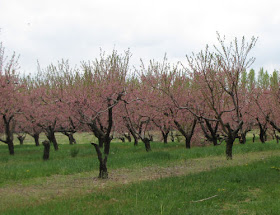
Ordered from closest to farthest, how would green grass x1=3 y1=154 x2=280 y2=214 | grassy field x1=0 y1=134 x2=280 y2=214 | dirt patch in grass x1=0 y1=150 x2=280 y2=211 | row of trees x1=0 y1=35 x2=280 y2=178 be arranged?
1. green grass x1=3 y1=154 x2=280 y2=214
2. grassy field x1=0 y1=134 x2=280 y2=214
3. dirt patch in grass x1=0 y1=150 x2=280 y2=211
4. row of trees x1=0 y1=35 x2=280 y2=178

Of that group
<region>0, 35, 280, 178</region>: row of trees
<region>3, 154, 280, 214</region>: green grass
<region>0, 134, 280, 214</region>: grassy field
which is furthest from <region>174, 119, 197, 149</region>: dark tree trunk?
<region>3, 154, 280, 214</region>: green grass

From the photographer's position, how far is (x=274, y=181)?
10.5m

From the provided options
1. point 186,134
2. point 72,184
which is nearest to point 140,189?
point 72,184

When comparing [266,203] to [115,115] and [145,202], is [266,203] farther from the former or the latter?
[115,115]

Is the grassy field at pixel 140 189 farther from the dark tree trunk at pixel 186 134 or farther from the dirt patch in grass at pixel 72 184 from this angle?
the dark tree trunk at pixel 186 134

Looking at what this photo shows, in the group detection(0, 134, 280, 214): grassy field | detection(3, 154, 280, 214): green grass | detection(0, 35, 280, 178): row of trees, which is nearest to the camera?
detection(3, 154, 280, 214): green grass

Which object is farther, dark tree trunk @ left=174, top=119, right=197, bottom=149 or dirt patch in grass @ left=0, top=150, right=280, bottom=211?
dark tree trunk @ left=174, top=119, right=197, bottom=149

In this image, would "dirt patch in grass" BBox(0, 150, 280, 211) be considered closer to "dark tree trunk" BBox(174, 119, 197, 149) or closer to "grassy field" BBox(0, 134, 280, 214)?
"grassy field" BBox(0, 134, 280, 214)

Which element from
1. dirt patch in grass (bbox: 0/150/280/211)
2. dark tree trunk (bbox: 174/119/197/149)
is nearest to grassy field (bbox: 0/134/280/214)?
dirt patch in grass (bbox: 0/150/280/211)

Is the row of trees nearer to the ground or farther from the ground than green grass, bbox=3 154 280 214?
farther from the ground

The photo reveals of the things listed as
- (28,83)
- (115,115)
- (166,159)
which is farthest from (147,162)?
(28,83)

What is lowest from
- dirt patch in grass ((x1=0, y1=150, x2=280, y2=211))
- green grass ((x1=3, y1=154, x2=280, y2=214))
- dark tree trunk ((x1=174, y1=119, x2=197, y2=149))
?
dirt patch in grass ((x1=0, y1=150, x2=280, y2=211))

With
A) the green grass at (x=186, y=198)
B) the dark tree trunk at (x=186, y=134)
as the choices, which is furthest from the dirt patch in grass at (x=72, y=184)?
the dark tree trunk at (x=186, y=134)

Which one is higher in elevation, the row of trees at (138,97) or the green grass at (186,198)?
the row of trees at (138,97)
